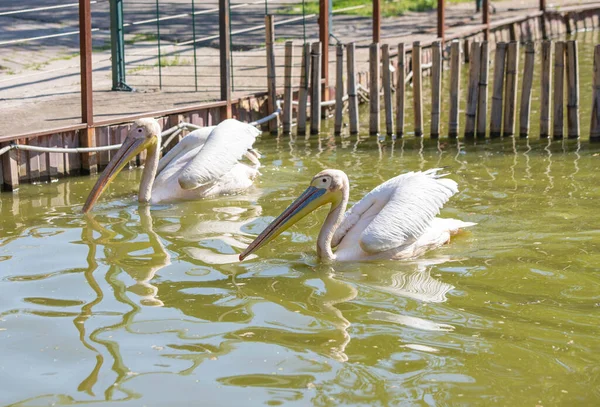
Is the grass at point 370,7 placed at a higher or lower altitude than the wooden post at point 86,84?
higher

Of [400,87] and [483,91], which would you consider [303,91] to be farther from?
[483,91]

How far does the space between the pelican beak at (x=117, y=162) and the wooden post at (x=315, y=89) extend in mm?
3020

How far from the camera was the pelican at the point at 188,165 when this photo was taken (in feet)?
25.8

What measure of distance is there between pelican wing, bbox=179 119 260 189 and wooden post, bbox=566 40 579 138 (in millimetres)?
3338

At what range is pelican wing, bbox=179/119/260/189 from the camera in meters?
7.83

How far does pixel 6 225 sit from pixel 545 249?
388 centimetres

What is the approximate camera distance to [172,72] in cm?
1265

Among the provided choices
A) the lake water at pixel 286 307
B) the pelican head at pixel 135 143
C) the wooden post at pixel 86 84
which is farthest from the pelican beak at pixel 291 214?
the wooden post at pixel 86 84

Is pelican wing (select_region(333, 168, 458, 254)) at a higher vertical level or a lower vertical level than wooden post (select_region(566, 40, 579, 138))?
lower

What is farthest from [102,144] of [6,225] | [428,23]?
[428,23]

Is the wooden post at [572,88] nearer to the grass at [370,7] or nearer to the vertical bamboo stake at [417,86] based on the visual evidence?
the vertical bamboo stake at [417,86]

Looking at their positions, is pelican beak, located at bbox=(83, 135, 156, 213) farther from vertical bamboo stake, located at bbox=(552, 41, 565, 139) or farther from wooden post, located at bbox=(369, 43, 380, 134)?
vertical bamboo stake, located at bbox=(552, 41, 565, 139)

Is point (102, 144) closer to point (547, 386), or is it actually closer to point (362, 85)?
point (362, 85)

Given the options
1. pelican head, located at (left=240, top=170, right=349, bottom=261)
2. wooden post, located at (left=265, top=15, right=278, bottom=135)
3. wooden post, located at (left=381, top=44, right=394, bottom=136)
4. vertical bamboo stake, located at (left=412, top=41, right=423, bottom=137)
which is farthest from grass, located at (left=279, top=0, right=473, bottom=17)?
pelican head, located at (left=240, top=170, right=349, bottom=261)
